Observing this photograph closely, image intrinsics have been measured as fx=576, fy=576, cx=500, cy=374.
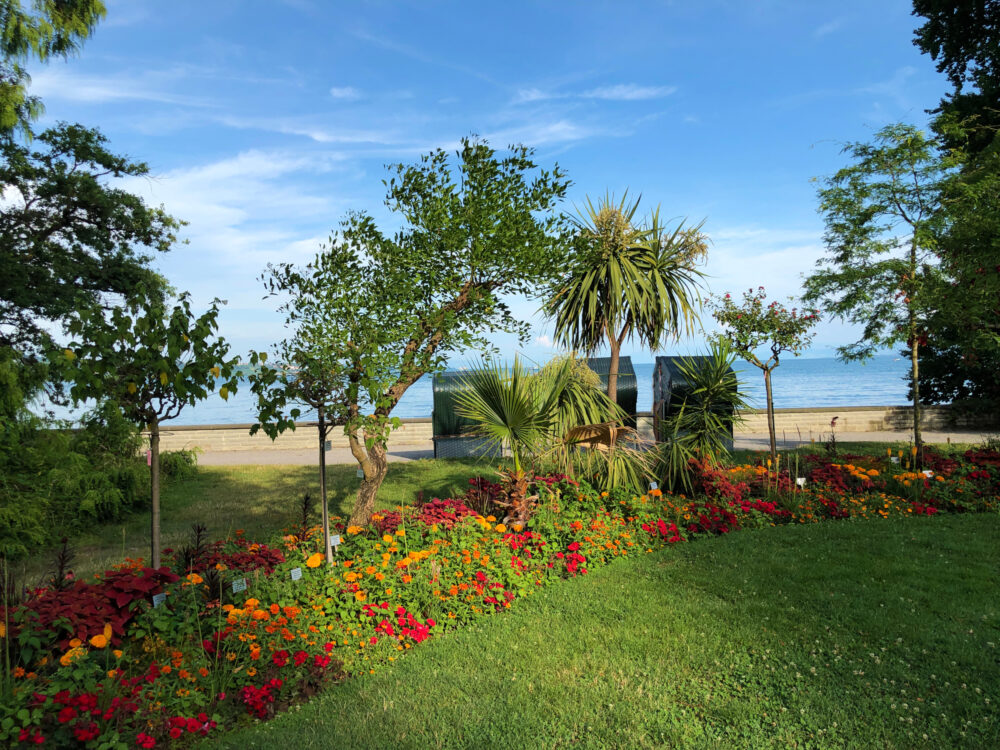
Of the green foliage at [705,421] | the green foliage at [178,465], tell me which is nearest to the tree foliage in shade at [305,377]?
the green foliage at [705,421]

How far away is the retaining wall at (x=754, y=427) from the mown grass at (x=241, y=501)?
4.39 meters

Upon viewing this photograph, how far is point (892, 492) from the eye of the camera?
7832mm

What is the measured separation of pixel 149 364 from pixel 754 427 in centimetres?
1666

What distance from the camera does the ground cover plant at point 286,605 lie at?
2865mm

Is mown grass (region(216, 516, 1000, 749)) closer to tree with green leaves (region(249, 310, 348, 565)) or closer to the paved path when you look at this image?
tree with green leaves (region(249, 310, 348, 565))

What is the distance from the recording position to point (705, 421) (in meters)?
7.70

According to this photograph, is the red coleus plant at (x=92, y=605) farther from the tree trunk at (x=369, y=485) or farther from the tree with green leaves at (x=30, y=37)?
the tree with green leaves at (x=30, y=37)

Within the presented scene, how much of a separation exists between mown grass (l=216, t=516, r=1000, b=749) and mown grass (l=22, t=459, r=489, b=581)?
305cm

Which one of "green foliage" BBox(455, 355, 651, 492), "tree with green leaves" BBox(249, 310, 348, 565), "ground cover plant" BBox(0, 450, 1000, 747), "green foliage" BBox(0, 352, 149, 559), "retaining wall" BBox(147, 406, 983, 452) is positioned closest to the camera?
"ground cover plant" BBox(0, 450, 1000, 747)

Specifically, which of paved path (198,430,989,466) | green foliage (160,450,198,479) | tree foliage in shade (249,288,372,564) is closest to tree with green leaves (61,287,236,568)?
tree foliage in shade (249,288,372,564)

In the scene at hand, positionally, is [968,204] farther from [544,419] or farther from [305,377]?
[305,377]

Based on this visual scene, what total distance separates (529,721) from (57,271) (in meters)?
11.9

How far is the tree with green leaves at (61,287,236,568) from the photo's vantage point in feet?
11.8

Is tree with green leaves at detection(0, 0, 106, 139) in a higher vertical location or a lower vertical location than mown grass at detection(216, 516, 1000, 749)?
higher
